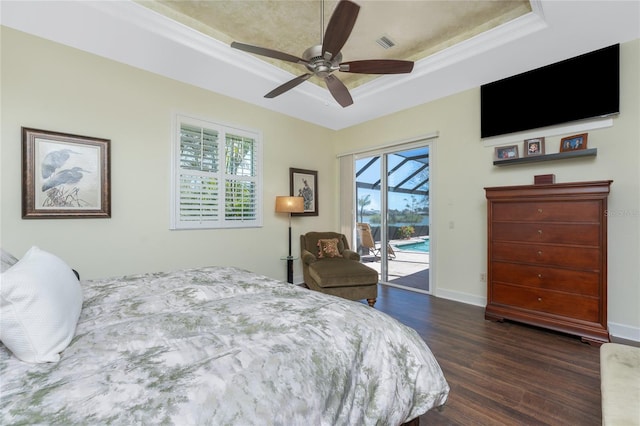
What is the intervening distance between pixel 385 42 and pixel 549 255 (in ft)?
9.43

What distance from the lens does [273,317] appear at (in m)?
1.23

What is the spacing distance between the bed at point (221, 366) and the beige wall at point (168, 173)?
178 cm

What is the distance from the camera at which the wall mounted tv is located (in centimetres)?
275

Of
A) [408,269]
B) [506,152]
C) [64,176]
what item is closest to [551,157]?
[506,152]

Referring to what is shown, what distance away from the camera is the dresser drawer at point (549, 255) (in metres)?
2.56

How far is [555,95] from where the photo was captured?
10.00ft

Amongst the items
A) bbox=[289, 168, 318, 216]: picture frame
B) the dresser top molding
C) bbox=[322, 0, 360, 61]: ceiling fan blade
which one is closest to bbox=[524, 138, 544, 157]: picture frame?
the dresser top molding

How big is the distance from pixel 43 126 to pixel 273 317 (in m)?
3.09

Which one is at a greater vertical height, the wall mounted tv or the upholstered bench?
the wall mounted tv

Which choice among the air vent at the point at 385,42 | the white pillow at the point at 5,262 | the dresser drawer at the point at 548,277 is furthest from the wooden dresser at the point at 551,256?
the white pillow at the point at 5,262

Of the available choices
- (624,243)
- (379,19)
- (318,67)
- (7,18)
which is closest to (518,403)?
(624,243)

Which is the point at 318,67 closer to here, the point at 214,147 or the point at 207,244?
the point at 214,147

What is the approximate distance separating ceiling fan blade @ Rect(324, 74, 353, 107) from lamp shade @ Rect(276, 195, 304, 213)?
1717 mm

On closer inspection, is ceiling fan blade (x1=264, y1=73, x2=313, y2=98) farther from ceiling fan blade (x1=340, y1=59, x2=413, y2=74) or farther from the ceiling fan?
ceiling fan blade (x1=340, y1=59, x2=413, y2=74)
